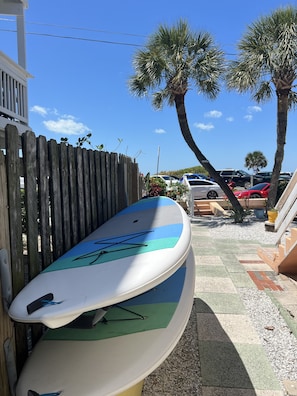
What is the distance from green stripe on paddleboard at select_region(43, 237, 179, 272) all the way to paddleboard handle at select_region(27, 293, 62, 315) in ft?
1.52

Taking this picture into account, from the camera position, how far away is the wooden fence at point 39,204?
1569 mm

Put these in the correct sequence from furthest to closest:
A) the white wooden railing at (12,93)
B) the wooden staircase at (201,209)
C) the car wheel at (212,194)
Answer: the car wheel at (212,194) < the wooden staircase at (201,209) < the white wooden railing at (12,93)

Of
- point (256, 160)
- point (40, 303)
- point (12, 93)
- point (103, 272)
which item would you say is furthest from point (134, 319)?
point (256, 160)

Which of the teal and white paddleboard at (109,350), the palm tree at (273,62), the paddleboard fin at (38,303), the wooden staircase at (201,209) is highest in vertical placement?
the palm tree at (273,62)

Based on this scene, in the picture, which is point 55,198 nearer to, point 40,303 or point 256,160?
point 40,303

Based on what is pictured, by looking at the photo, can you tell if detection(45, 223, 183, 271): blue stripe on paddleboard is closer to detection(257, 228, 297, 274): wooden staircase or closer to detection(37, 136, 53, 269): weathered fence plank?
detection(37, 136, 53, 269): weathered fence plank

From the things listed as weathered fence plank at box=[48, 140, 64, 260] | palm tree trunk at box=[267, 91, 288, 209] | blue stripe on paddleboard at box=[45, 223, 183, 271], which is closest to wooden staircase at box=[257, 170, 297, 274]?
blue stripe on paddleboard at box=[45, 223, 183, 271]

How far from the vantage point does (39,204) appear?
2004mm

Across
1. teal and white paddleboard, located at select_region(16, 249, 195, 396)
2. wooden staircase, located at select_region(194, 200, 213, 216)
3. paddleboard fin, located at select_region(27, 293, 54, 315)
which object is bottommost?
wooden staircase, located at select_region(194, 200, 213, 216)

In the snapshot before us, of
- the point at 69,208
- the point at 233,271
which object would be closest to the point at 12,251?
the point at 69,208

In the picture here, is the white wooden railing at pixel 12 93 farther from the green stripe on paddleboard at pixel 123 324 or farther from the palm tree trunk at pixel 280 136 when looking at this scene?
the palm tree trunk at pixel 280 136

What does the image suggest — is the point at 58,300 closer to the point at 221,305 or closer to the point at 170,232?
the point at 170,232

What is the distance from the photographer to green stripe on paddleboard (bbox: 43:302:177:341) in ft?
5.38

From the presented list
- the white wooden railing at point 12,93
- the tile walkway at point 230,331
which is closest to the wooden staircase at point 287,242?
the tile walkway at point 230,331
